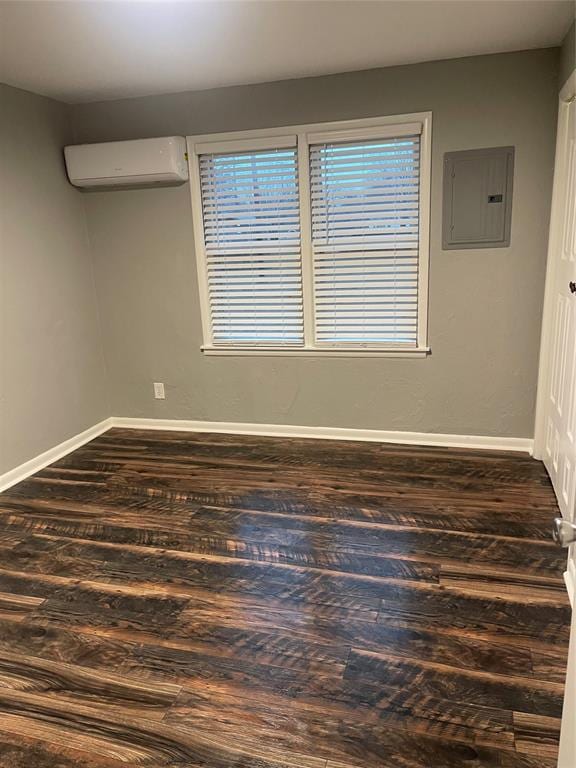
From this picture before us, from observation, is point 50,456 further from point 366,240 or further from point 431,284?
point 431,284

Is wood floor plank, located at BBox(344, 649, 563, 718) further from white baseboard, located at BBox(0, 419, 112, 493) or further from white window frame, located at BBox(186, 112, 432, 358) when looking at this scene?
white baseboard, located at BBox(0, 419, 112, 493)

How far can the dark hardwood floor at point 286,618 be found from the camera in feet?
5.53

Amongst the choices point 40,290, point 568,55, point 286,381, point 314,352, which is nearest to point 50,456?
point 40,290

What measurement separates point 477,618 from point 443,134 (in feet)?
8.99

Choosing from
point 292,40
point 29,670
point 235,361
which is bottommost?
point 29,670

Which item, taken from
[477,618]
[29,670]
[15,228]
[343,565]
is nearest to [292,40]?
[15,228]

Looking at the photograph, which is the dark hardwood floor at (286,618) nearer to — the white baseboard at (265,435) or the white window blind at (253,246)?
the white baseboard at (265,435)

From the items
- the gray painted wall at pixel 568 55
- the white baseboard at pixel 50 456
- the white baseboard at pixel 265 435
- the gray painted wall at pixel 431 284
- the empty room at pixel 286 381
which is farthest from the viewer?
the white baseboard at pixel 265 435

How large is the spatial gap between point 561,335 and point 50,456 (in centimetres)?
339

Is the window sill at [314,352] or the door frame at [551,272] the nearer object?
the door frame at [551,272]

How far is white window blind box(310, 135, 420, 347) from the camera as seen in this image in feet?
11.6

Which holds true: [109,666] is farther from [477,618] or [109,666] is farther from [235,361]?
[235,361]

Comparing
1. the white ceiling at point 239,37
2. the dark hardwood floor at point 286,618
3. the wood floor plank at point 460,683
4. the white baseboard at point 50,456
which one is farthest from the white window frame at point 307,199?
the wood floor plank at point 460,683

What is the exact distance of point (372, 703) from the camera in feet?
5.84
